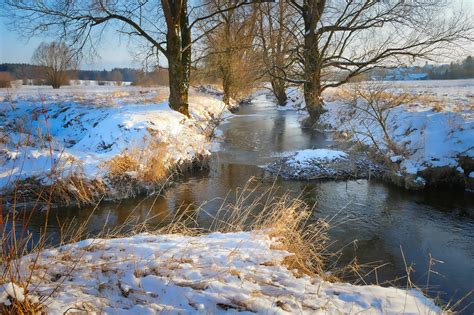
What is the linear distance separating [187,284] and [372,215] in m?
5.10

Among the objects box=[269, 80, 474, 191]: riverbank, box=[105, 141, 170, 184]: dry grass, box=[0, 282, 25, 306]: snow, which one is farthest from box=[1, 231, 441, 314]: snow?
box=[269, 80, 474, 191]: riverbank

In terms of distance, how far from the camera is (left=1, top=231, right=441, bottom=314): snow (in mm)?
2348

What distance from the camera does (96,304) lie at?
224 centimetres

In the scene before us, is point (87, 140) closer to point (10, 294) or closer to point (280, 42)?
point (10, 294)

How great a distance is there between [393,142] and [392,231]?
4817 mm

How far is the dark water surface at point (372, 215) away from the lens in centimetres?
479

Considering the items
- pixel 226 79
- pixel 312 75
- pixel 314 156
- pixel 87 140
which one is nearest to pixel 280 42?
pixel 312 75

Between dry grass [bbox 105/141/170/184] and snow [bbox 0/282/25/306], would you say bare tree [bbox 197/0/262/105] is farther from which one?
snow [bbox 0/282/25/306]

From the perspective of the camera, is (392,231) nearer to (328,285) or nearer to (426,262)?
(426,262)

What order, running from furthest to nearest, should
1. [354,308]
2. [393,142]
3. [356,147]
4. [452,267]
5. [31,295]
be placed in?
1. [356,147]
2. [393,142]
3. [452,267]
4. [354,308]
5. [31,295]

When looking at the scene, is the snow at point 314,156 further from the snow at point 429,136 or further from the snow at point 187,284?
the snow at point 187,284

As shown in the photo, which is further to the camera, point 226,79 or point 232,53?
point 226,79

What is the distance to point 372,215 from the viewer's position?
21.8 feet

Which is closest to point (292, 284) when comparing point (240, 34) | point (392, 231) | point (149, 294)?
point (149, 294)
